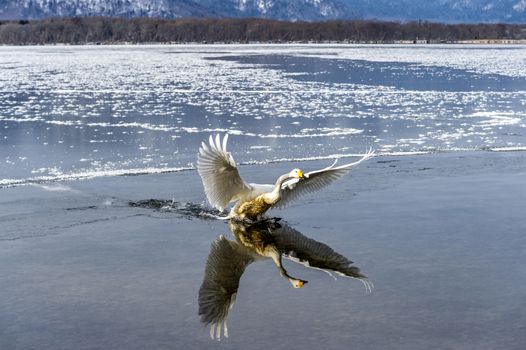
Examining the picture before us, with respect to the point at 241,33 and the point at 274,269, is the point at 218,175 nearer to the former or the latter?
the point at 274,269

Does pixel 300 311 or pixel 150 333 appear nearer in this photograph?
pixel 150 333

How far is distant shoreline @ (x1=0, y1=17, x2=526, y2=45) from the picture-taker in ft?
503

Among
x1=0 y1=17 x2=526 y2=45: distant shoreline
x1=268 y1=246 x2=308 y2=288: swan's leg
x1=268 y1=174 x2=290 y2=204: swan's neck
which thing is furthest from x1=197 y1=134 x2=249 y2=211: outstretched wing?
x1=0 y1=17 x2=526 y2=45: distant shoreline

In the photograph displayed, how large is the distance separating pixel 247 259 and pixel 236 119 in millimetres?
13548

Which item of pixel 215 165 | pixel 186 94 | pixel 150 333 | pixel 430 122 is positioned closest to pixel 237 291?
pixel 150 333

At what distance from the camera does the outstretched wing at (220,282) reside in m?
6.97

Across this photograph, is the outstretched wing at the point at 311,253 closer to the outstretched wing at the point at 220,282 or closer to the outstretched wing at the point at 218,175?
the outstretched wing at the point at 220,282

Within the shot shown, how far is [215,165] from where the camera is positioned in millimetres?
9938

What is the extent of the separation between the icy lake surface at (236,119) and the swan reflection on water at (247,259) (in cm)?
462

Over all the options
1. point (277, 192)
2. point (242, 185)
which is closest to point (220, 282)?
point (277, 192)

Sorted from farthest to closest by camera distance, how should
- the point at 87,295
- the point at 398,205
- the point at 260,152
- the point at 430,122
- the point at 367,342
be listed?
1. the point at 430,122
2. the point at 260,152
3. the point at 398,205
4. the point at 87,295
5. the point at 367,342

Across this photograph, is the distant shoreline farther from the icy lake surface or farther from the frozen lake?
the frozen lake

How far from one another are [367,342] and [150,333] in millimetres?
1774

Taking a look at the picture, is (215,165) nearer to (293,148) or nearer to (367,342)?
(367,342)
